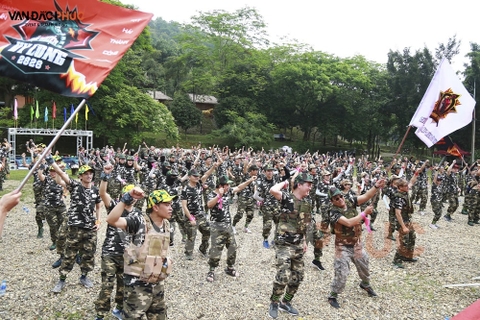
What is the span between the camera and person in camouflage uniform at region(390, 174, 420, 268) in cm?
808

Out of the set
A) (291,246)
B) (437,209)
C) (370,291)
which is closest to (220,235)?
(291,246)

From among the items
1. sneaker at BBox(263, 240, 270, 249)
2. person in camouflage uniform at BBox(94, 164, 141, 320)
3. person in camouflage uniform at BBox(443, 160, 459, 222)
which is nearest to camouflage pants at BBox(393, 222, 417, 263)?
sneaker at BBox(263, 240, 270, 249)

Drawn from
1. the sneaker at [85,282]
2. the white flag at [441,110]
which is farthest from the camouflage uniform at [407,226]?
the sneaker at [85,282]

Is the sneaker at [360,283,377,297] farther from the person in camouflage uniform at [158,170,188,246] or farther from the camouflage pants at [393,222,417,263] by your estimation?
the person in camouflage uniform at [158,170,188,246]

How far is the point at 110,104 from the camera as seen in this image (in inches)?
1220

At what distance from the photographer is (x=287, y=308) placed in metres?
6.04

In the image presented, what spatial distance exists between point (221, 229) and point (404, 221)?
4.64 m

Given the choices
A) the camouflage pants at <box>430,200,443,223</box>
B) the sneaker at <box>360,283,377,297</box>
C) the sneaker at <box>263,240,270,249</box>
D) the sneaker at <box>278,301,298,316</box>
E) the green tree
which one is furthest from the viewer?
the green tree

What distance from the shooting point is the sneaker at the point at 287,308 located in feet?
19.7

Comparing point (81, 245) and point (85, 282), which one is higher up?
point (81, 245)

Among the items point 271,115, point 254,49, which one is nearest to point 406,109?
point 271,115

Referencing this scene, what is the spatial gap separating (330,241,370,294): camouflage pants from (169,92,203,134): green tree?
118 ft

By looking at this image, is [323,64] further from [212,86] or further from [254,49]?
[212,86]

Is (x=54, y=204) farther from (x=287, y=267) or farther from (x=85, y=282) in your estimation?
(x=287, y=267)
